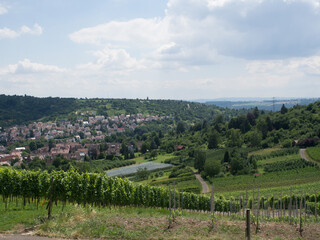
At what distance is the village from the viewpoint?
118 meters

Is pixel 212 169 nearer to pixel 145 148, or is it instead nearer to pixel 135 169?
pixel 135 169

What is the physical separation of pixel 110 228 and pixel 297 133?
9577 centimetres

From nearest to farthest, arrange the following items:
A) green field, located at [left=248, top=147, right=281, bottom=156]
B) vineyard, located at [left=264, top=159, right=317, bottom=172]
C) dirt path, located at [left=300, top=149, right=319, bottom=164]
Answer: vineyard, located at [left=264, top=159, right=317, bottom=172] < dirt path, located at [left=300, top=149, right=319, bottom=164] < green field, located at [left=248, top=147, right=281, bottom=156]

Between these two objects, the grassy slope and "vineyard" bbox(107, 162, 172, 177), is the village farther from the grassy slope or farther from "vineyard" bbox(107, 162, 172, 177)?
the grassy slope

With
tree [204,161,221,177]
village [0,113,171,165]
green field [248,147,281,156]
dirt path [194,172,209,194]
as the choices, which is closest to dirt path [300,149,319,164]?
green field [248,147,281,156]

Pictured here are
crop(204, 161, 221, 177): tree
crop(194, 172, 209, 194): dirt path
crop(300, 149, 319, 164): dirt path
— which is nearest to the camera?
crop(194, 172, 209, 194): dirt path

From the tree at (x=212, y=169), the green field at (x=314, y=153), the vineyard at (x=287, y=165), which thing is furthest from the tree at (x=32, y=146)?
the green field at (x=314, y=153)

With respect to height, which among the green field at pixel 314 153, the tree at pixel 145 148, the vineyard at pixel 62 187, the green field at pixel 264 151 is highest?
the vineyard at pixel 62 187

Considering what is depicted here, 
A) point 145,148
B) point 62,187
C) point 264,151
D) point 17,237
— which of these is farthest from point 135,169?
point 17,237

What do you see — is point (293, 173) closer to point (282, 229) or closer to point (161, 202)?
point (161, 202)

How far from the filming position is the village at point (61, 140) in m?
118

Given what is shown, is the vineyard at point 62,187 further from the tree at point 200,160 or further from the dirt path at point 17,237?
the tree at point 200,160

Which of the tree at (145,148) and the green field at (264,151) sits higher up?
the green field at (264,151)

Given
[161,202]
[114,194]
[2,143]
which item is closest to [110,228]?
[114,194]
